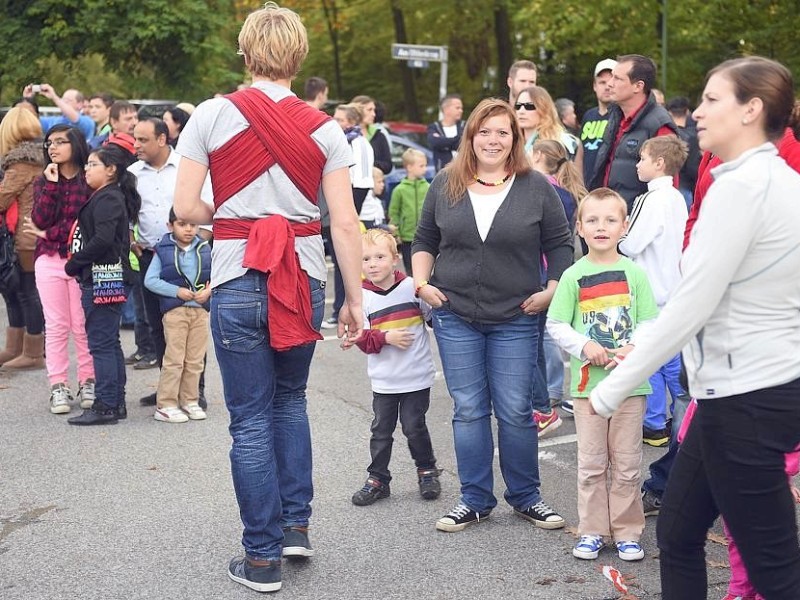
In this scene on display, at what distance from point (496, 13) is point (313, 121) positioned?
25.8 m

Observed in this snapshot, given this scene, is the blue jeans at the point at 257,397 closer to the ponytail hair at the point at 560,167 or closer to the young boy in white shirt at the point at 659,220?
the young boy in white shirt at the point at 659,220

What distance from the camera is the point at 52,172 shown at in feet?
25.4

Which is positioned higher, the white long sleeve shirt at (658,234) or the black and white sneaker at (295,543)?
the white long sleeve shirt at (658,234)

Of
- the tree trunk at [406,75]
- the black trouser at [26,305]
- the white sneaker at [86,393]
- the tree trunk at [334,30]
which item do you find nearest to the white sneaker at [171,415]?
the white sneaker at [86,393]

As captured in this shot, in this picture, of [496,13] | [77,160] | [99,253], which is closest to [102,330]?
[99,253]

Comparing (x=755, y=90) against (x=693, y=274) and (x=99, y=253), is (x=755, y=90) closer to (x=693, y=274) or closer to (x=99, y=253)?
(x=693, y=274)

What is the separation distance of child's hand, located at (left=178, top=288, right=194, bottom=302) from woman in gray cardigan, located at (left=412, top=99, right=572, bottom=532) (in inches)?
96.7

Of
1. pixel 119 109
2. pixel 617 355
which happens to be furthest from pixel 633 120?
pixel 119 109

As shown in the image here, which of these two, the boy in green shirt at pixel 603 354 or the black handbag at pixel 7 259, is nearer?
the boy in green shirt at pixel 603 354

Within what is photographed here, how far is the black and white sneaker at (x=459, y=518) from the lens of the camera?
527 cm

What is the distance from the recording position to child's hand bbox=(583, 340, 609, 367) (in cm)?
491

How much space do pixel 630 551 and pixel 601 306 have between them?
104cm

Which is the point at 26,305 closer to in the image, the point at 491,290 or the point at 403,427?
the point at 403,427

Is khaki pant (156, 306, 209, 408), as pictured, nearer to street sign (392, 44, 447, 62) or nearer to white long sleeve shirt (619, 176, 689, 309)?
white long sleeve shirt (619, 176, 689, 309)
